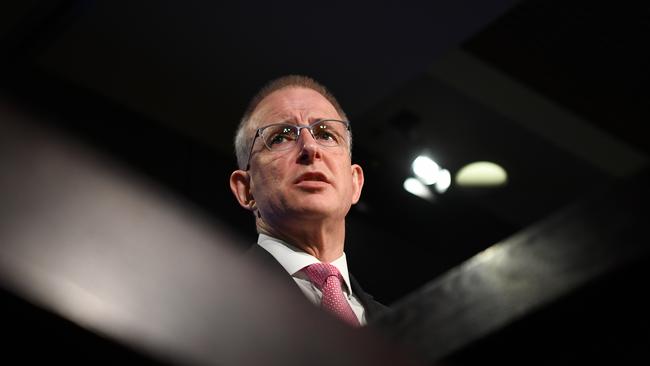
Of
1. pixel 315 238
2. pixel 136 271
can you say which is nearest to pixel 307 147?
pixel 315 238

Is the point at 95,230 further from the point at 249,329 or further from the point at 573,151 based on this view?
the point at 573,151

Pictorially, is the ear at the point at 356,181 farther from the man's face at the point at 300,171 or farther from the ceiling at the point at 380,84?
the ceiling at the point at 380,84

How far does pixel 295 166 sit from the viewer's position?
1567mm

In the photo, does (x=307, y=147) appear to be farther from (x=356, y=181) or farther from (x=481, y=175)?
(x=481, y=175)

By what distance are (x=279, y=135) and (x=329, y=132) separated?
93mm

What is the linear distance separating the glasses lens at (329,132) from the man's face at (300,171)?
2 centimetres

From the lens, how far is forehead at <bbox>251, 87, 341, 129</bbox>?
167cm

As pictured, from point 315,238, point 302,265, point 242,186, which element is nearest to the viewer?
point 302,265

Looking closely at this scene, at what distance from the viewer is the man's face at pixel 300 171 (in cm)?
150

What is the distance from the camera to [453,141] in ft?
12.3

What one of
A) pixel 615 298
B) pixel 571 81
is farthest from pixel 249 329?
pixel 571 81

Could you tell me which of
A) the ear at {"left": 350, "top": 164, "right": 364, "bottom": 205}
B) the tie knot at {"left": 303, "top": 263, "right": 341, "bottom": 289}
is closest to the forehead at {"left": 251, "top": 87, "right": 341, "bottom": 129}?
the ear at {"left": 350, "top": 164, "right": 364, "bottom": 205}

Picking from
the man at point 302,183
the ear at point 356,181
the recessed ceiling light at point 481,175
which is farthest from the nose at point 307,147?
the recessed ceiling light at point 481,175

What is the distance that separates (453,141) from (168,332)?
3.54 m
